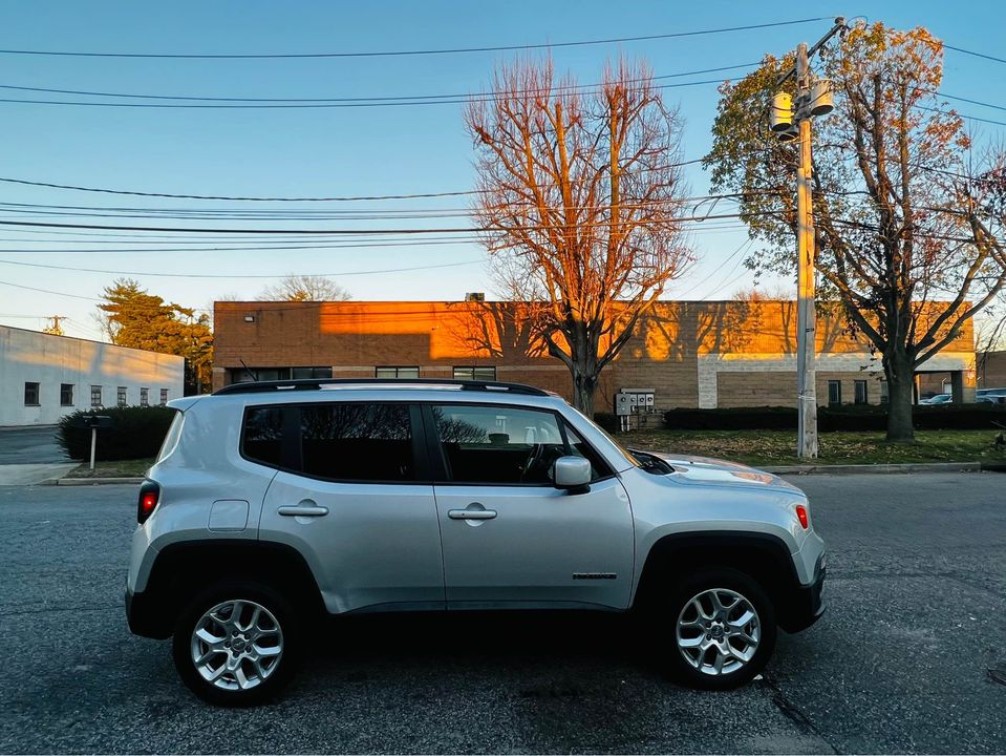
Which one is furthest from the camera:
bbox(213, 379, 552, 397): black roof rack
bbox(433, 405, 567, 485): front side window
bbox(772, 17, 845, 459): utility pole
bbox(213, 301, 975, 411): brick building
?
bbox(213, 301, 975, 411): brick building

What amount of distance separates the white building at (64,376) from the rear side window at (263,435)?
3383 centimetres

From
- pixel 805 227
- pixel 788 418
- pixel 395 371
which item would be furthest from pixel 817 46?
pixel 395 371

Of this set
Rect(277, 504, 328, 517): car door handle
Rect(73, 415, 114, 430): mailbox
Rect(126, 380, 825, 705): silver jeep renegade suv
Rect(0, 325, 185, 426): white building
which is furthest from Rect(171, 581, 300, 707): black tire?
Rect(0, 325, 185, 426): white building

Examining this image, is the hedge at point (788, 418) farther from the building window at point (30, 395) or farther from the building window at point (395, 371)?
the building window at point (30, 395)

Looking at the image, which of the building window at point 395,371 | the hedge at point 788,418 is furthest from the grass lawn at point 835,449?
the building window at point 395,371

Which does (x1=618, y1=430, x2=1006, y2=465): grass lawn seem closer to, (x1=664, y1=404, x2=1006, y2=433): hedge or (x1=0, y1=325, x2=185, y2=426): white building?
(x1=664, y1=404, x2=1006, y2=433): hedge

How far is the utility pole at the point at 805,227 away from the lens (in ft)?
51.4

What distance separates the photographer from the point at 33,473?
48.5ft

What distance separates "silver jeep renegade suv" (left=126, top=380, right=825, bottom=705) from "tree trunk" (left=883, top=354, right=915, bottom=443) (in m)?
18.3

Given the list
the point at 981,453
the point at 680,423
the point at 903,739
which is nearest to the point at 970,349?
the point at 680,423

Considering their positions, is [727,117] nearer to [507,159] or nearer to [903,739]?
[507,159]

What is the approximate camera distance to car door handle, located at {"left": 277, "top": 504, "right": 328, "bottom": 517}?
3475mm

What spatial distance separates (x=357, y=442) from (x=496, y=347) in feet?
87.3

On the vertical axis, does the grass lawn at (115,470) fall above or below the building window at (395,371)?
below
